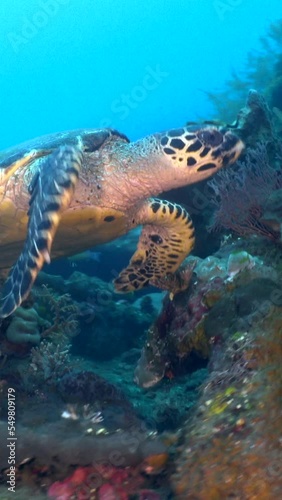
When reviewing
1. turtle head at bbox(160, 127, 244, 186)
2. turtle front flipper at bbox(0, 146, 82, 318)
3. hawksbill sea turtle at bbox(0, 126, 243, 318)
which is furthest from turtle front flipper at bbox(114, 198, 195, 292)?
turtle front flipper at bbox(0, 146, 82, 318)

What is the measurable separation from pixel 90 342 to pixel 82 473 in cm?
452

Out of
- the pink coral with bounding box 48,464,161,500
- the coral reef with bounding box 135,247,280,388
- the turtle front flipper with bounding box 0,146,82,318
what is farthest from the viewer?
the coral reef with bounding box 135,247,280,388

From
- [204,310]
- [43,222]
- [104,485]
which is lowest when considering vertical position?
[204,310]

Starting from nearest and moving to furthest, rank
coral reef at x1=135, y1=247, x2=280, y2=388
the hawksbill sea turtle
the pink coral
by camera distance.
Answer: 1. the pink coral
2. coral reef at x1=135, y1=247, x2=280, y2=388
3. the hawksbill sea turtle

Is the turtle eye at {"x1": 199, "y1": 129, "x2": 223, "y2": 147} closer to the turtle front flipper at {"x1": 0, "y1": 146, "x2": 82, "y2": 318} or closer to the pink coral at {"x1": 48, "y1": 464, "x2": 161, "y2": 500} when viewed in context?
the turtle front flipper at {"x1": 0, "y1": 146, "x2": 82, "y2": 318}

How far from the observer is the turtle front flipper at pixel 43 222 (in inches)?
107

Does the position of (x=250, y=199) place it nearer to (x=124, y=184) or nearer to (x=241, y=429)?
(x=124, y=184)

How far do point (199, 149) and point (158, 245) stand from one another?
4.03 ft

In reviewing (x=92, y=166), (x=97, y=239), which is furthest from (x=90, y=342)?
(x=92, y=166)

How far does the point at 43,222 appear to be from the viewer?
281 cm

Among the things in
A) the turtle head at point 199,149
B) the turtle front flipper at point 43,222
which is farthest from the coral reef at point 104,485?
the turtle head at point 199,149

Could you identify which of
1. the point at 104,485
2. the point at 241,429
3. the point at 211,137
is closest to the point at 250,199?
the point at 211,137

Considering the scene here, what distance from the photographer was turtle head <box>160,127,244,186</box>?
3.95 metres

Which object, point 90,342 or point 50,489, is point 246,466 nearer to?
point 50,489
